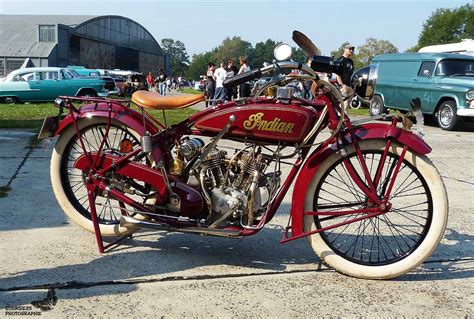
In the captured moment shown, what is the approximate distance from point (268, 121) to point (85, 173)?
142cm

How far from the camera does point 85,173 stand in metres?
3.53

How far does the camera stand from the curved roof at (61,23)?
146 ft

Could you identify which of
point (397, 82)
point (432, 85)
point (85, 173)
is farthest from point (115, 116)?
point (397, 82)

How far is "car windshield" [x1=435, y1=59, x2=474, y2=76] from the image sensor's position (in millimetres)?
12937

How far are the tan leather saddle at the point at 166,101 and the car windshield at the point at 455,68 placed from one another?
11.5 meters

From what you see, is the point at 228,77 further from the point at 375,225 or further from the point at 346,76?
the point at 375,225

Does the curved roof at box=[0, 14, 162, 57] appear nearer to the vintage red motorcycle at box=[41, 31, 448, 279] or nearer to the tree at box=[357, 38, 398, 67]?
the tree at box=[357, 38, 398, 67]

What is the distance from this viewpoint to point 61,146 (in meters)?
3.69

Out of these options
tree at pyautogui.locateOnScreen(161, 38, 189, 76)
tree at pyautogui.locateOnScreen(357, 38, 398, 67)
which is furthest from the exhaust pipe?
tree at pyautogui.locateOnScreen(161, 38, 189, 76)

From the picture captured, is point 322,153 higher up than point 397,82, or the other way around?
point 397,82

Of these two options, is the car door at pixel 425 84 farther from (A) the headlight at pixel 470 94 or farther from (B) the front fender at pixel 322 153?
(B) the front fender at pixel 322 153

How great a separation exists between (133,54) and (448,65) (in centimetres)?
6179

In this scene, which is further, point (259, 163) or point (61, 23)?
point (61, 23)

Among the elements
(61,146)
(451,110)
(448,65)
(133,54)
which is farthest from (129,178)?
(133,54)
